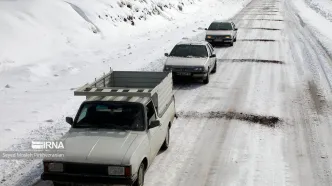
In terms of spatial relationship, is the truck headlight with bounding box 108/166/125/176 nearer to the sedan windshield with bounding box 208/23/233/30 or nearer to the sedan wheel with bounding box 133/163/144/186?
the sedan wheel with bounding box 133/163/144/186

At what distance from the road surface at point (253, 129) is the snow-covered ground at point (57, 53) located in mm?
3203

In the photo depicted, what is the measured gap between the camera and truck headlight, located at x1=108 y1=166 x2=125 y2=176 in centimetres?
639

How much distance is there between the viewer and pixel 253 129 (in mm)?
10562

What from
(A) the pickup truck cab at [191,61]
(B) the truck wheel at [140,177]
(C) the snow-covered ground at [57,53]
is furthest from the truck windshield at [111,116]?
(A) the pickup truck cab at [191,61]

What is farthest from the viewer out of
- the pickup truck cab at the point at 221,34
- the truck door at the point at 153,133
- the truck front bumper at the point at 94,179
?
the pickup truck cab at the point at 221,34

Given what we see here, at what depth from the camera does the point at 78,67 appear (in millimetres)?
18203

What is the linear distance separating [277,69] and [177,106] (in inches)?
290

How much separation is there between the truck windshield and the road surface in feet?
3.96

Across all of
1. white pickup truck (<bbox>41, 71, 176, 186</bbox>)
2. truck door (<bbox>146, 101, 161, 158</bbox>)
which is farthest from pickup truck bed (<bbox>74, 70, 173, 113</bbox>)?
truck door (<bbox>146, 101, 161, 158</bbox>)

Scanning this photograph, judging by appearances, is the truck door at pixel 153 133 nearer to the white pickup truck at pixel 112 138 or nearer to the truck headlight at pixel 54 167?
the white pickup truck at pixel 112 138

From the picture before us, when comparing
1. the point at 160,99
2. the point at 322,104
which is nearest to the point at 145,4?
the point at 322,104

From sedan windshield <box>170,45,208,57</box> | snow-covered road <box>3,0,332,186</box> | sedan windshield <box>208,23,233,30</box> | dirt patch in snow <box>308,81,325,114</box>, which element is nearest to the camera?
snow-covered road <box>3,0,332,186</box>

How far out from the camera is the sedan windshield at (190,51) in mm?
15875

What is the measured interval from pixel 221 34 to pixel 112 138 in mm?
18655
